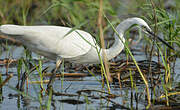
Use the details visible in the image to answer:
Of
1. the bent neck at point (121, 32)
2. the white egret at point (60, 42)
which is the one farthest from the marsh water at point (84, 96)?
the bent neck at point (121, 32)

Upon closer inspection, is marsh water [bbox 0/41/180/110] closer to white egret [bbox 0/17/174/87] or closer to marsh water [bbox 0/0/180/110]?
marsh water [bbox 0/0/180/110]

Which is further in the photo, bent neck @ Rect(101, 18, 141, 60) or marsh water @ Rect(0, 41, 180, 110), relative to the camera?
bent neck @ Rect(101, 18, 141, 60)

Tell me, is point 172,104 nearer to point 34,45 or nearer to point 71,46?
point 71,46

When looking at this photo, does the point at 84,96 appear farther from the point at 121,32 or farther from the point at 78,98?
the point at 121,32

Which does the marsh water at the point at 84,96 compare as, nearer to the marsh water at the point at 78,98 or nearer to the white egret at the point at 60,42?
the marsh water at the point at 78,98

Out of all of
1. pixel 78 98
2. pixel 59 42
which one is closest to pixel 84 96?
pixel 78 98

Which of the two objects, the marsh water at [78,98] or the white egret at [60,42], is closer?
the marsh water at [78,98]

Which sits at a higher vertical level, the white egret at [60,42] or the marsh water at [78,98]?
the white egret at [60,42]

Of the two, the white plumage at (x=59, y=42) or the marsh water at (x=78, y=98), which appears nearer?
the marsh water at (x=78, y=98)

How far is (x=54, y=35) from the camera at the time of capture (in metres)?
5.46

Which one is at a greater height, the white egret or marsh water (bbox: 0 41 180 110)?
the white egret

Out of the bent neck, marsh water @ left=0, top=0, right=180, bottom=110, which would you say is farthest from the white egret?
marsh water @ left=0, top=0, right=180, bottom=110

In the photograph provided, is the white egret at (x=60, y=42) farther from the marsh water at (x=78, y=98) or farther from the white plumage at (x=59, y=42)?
the marsh water at (x=78, y=98)

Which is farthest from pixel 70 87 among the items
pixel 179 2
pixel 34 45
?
pixel 179 2
